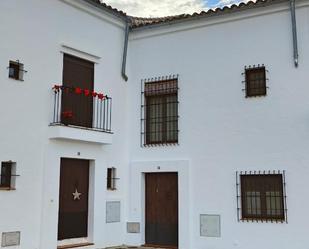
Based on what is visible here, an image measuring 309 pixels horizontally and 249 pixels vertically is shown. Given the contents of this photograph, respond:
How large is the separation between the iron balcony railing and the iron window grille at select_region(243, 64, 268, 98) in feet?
11.9

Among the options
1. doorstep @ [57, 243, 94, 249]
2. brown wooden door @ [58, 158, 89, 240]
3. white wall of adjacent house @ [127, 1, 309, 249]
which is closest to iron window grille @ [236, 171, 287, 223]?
white wall of adjacent house @ [127, 1, 309, 249]

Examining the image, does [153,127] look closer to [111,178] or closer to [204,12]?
[111,178]

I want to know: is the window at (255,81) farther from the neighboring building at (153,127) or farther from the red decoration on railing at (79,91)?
the red decoration on railing at (79,91)

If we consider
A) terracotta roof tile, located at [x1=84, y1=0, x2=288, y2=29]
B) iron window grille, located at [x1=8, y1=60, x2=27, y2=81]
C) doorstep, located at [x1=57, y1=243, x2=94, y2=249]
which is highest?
terracotta roof tile, located at [x1=84, y1=0, x2=288, y2=29]

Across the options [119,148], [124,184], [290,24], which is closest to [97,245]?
[124,184]

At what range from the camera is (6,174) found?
380 inches

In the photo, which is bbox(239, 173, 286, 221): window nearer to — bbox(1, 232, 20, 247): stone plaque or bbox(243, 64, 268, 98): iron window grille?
bbox(243, 64, 268, 98): iron window grille

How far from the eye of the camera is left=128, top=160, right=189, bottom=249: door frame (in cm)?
1159

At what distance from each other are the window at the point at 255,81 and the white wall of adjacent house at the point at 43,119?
3716mm

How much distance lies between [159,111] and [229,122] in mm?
2184

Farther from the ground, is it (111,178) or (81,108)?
(81,108)

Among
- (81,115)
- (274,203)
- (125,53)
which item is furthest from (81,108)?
(274,203)

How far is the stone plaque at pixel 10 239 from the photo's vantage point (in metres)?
9.33

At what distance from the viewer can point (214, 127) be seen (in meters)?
11.6
